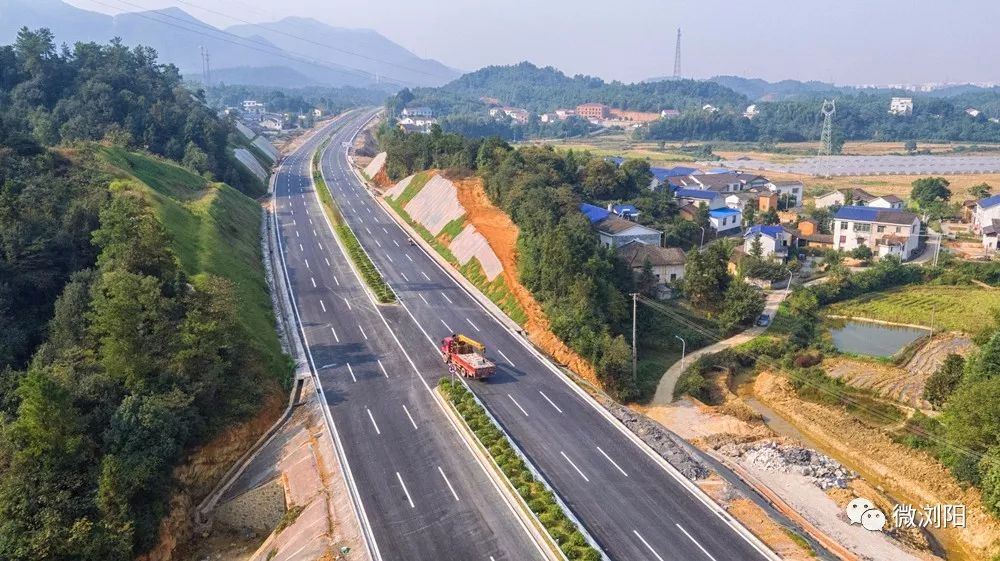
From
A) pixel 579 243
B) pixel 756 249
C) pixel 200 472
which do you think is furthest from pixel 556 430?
Result: pixel 756 249

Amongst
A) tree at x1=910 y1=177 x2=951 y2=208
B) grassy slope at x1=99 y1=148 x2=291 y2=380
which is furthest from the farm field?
grassy slope at x1=99 y1=148 x2=291 y2=380

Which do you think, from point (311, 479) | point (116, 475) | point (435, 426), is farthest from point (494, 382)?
point (116, 475)

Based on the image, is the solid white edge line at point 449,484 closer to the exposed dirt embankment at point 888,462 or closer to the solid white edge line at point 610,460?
the solid white edge line at point 610,460

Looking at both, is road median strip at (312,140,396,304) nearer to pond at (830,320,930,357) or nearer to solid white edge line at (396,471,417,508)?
solid white edge line at (396,471,417,508)

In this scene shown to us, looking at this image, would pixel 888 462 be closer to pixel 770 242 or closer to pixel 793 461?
pixel 793 461

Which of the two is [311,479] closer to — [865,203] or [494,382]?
[494,382]
